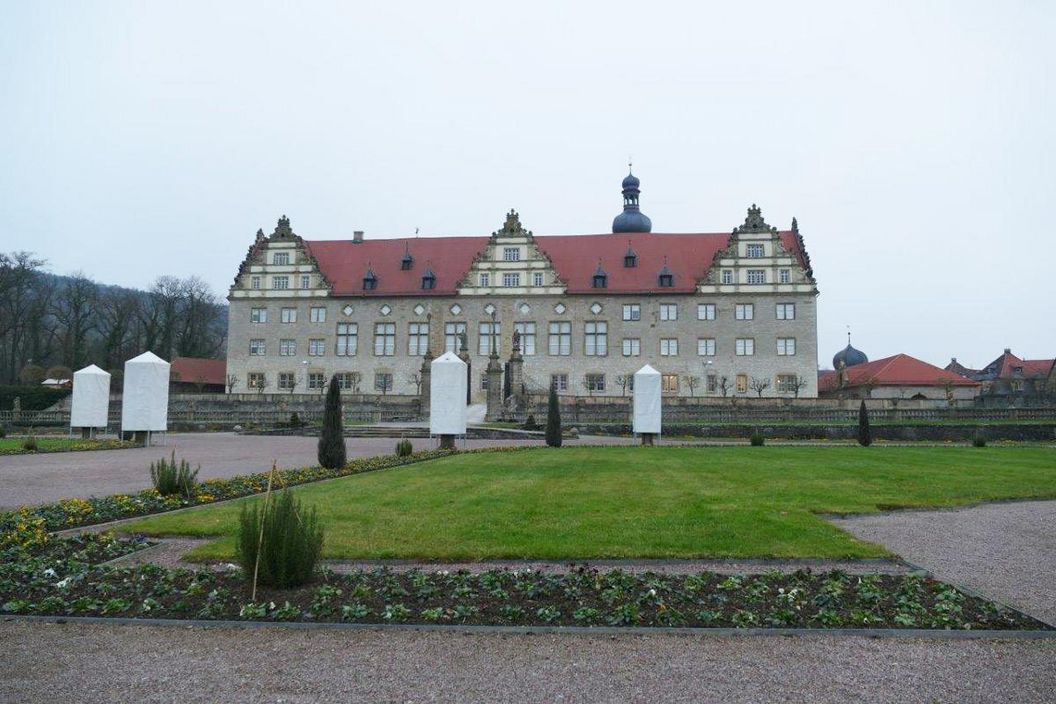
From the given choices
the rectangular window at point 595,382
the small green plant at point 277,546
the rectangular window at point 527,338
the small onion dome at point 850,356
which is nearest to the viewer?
the small green plant at point 277,546

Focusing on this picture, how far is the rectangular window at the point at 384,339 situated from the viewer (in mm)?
57969

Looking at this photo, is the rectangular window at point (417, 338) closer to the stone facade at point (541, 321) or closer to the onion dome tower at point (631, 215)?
the stone facade at point (541, 321)

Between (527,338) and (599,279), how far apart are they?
6.82 m

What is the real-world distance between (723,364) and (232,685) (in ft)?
172

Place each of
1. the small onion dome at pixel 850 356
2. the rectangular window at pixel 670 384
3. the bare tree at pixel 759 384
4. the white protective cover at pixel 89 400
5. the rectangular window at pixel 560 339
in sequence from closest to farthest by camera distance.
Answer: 1. the white protective cover at pixel 89 400
2. the bare tree at pixel 759 384
3. the rectangular window at pixel 670 384
4. the rectangular window at pixel 560 339
5. the small onion dome at pixel 850 356

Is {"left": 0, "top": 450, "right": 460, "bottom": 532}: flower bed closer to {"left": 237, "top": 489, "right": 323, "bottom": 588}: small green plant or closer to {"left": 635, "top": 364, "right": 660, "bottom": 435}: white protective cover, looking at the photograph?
{"left": 237, "top": 489, "right": 323, "bottom": 588}: small green plant

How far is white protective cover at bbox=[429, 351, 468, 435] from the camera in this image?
2425 cm

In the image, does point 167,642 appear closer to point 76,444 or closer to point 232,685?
point 232,685

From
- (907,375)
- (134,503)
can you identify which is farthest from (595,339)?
(134,503)

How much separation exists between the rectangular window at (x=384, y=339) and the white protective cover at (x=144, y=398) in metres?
31.0

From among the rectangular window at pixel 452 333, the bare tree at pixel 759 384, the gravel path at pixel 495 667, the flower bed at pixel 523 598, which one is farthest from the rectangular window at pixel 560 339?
the gravel path at pixel 495 667

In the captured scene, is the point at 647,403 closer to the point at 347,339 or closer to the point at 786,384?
the point at 786,384

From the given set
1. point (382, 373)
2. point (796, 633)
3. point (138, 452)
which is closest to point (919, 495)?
point (796, 633)

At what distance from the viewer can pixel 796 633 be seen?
19.0ft
